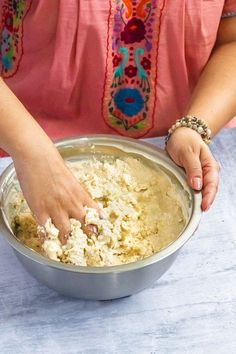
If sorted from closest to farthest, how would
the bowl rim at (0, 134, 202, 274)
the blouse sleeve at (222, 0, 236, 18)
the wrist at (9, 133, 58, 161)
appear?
the bowl rim at (0, 134, 202, 274)
the wrist at (9, 133, 58, 161)
the blouse sleeve at (222, 0, 236, 18)

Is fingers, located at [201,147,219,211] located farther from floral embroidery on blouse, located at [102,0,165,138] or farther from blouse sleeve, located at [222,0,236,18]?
blouse sleeve, located at [222,0,236,18]

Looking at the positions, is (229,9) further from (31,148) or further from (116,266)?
(116,266)

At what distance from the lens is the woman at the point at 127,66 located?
111cm

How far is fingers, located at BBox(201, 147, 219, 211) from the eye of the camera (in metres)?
0.93

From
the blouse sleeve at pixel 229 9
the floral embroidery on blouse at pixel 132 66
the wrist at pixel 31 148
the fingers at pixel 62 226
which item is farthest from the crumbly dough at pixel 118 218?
the blouse sleeve at pixel 229 9

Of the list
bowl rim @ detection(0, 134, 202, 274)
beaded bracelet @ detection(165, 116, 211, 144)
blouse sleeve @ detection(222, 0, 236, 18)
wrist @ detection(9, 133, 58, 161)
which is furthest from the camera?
blouse sleeve @ detection(222, 0, 236, 18)

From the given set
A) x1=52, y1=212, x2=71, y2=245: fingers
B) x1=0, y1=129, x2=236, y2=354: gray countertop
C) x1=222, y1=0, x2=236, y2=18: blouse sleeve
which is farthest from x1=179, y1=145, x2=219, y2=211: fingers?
x1=222, y1=0, x2=236, y2=18: blouse sleeve

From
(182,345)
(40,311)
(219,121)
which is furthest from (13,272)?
(219,121)

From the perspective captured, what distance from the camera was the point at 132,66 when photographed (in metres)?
1.18

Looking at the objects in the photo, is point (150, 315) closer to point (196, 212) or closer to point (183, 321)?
point (183, 321)

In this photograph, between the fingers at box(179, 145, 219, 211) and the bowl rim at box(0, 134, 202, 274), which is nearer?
the bowl rim at box(0, 134, 202, 274)

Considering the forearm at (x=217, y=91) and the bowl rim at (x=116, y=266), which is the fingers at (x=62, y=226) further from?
the forearm at (x=217, y=91)

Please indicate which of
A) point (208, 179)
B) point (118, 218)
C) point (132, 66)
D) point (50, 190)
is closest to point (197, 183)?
point (208, 179)

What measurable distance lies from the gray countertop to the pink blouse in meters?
0.38
